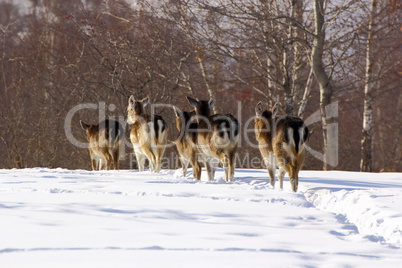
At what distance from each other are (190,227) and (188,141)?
22.7 ft

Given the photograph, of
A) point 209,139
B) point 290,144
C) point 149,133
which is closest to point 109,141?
point 149,133

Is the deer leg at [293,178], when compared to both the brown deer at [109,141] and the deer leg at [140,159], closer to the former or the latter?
the deer leg at [140,159]

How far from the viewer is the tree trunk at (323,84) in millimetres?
15633

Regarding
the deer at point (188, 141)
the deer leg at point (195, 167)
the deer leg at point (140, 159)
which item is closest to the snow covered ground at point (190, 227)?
the deer leg at point (195, 167)

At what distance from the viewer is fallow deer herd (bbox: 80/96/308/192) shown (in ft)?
32.7

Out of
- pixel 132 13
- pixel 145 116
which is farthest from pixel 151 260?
pixel 132 13

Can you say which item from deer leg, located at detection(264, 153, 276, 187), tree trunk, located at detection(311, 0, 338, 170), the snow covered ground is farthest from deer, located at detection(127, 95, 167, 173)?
the snow covered ground

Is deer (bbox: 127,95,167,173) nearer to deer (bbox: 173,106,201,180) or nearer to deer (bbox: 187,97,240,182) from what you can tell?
deer (bbox: 173,106,201,180)

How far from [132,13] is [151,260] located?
16256 mm

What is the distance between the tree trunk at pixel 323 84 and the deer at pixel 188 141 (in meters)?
5.14

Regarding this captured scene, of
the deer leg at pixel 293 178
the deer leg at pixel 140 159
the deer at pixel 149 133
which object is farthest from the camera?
the deer leg at pixel 140 159

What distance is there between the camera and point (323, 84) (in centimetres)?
1616

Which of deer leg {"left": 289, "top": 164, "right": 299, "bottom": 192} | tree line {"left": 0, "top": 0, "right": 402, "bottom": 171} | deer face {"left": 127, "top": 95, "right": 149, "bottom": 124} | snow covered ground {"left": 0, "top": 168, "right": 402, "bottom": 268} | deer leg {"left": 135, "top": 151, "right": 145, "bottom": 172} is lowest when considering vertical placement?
snow covered ground {"left": 0, "top": 168, "right": 402, "bottom": 268}

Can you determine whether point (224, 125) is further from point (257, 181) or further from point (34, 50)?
point (34, 50)
